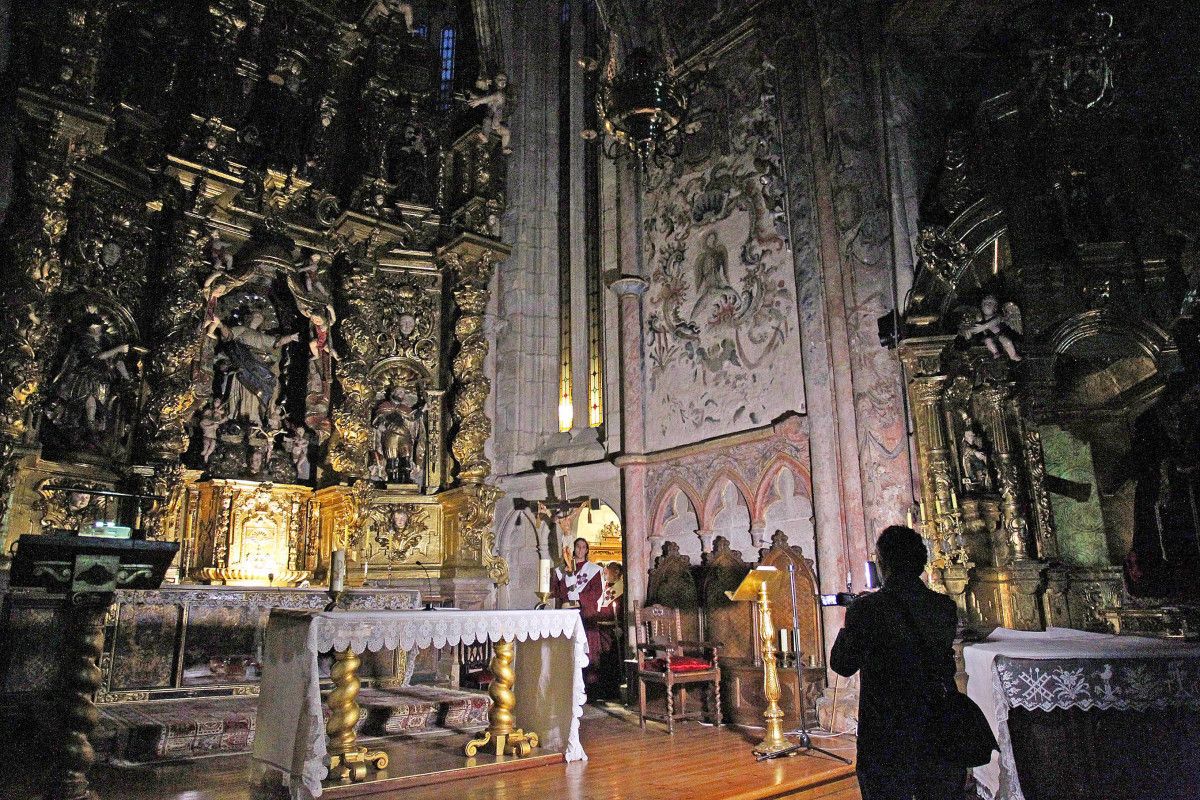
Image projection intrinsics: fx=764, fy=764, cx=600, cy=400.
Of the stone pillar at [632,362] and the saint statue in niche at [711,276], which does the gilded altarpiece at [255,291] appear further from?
the saint statue in niche at [711,276]

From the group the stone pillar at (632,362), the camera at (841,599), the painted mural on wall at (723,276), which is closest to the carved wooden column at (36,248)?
the stone pillar at (632,362)

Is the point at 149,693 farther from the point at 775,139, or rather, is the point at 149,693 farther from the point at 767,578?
the point at 775,139

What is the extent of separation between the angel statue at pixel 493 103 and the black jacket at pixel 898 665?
10.2m

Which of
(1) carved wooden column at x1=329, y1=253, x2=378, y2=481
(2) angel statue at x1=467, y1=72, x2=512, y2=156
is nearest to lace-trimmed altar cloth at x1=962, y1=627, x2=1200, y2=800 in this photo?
(1) carved wooden column at x1=329, y1=253, x2=378, y2=481

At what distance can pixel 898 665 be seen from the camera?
2.71m

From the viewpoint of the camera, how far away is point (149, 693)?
732 cm

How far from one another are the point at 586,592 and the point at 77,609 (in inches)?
245

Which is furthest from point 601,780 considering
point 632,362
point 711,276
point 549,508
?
point 711,276

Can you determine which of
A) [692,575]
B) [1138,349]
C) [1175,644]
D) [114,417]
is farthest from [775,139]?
[114,417]

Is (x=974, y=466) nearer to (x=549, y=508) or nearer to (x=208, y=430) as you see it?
(x=549, y=508)

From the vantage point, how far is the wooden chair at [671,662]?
7.14 m

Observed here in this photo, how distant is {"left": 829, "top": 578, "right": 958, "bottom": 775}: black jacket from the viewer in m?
2.68

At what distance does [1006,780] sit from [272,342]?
9272 mm

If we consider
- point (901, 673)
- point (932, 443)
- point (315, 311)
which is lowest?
point (901, 673)
